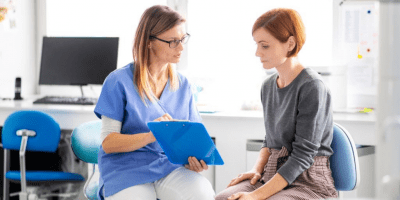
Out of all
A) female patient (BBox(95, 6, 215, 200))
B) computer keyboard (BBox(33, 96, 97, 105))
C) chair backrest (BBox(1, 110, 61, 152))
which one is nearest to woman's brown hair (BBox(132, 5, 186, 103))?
female patient (BBox(95, 6, 215, 200))

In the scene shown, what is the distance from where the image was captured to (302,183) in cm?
122

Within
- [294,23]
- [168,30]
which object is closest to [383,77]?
[294,23]

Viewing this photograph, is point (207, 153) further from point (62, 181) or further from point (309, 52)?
point (309, 52)

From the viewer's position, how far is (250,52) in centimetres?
267

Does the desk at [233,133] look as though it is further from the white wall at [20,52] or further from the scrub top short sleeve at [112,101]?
the white wall at [20,52]

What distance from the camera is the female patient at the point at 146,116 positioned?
1322 mm

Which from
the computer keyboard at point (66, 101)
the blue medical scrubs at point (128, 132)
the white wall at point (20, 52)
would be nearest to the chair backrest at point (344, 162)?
the blue medical scrubs at point (128, 132)

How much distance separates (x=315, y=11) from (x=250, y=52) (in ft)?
1.46

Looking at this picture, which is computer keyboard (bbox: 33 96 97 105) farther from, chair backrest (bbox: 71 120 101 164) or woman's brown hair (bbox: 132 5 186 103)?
woman's brown hair (bbox: 132 5 186 103)

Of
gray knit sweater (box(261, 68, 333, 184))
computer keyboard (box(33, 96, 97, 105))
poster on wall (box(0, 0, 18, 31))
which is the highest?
poster on wall (box(0, 0, 18, 31))

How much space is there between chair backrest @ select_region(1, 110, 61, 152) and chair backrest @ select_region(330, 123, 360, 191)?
140 centimetres

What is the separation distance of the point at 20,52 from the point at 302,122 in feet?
7.58

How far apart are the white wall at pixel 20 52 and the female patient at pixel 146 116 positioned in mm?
1716

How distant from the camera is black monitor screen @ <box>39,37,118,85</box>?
260cm
